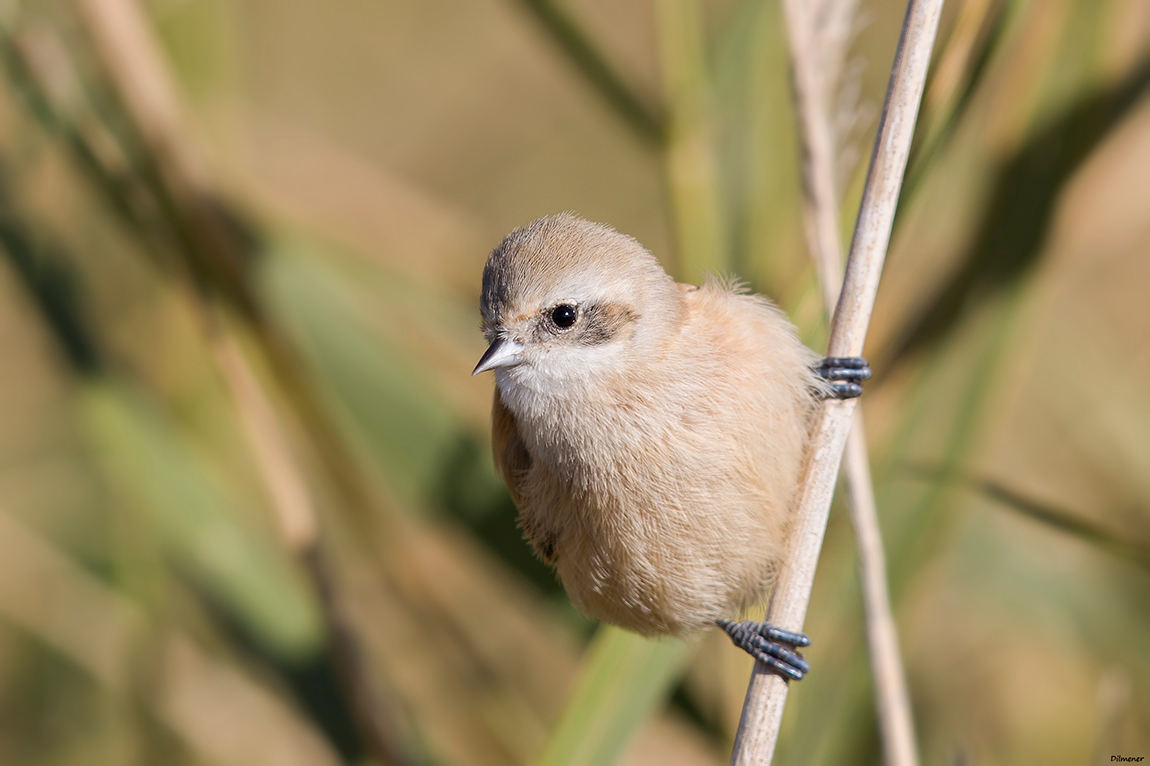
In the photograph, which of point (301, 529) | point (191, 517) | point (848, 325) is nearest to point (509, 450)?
point (301, 529)

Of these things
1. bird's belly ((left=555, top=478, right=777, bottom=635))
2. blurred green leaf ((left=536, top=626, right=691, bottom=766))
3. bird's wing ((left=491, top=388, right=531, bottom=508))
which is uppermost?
bird's wing ((left=491, top=388, right=531, bottom=508))

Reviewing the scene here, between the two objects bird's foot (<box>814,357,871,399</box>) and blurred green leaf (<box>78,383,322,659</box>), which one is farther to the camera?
blurred green leaf (<box>78,383,322,659</box>)

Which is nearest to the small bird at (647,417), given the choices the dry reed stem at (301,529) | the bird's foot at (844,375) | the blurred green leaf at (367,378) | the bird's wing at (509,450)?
the bird's foot at (844,375)

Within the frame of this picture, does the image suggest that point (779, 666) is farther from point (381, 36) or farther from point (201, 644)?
point (381, 36)

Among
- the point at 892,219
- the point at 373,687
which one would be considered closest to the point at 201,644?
the point at 373,687

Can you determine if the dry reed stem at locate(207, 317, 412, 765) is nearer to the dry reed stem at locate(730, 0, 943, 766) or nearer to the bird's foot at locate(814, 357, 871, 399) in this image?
the dry reed stem at locate(730, 0, 943, 766)

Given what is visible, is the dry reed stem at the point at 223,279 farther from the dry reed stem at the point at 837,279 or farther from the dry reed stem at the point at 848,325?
the dry reed stem at the point at 837,279

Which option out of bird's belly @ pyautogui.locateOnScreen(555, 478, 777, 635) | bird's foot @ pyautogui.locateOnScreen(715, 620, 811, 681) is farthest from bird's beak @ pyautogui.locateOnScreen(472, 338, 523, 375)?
A: bird's foot @ pyautogui.locateOnScreen(715, 620, 811, 681)
